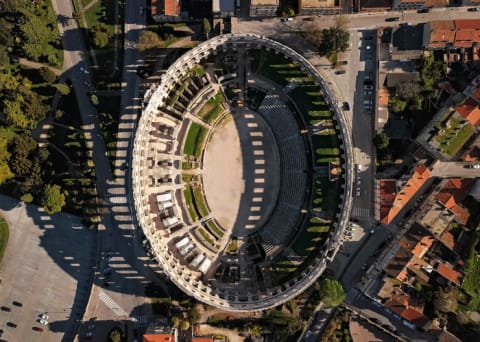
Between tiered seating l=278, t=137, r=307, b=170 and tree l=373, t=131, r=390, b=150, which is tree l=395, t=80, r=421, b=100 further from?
tiered seating l=278, t=137, r=307, b=170

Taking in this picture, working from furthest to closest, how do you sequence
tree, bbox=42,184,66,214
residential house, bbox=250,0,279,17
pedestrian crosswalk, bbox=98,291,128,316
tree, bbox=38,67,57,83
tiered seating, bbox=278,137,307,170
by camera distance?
1. tiered seating, bbox=278,137,307,170
2. pedestrian crosswalk, bbox=98,291,128,316
3. tree, bbox=38,67,57,83
4. tree, bbox=42,184,66,214
5. residential house, bbox=250,0,279,17

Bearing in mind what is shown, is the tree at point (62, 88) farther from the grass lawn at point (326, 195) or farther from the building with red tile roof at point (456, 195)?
the building with red tile roof at point (456, 195)

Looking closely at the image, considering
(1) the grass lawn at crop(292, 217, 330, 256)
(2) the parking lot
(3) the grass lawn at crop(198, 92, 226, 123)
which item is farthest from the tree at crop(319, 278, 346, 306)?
(2) the parking lot

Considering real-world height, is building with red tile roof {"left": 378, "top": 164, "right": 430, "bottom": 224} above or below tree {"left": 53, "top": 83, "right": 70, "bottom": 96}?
below

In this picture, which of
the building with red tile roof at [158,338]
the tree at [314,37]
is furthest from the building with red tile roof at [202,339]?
the tree at [314,37]

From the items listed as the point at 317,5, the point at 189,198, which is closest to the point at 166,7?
the point at 317,5

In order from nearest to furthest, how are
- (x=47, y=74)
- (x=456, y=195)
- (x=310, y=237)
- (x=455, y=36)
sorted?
(x=455, y=36), (x=456, y=195), (x=47, y=74), (x=310, y=237)

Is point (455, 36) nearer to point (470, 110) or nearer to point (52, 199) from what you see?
point (470, 110)
